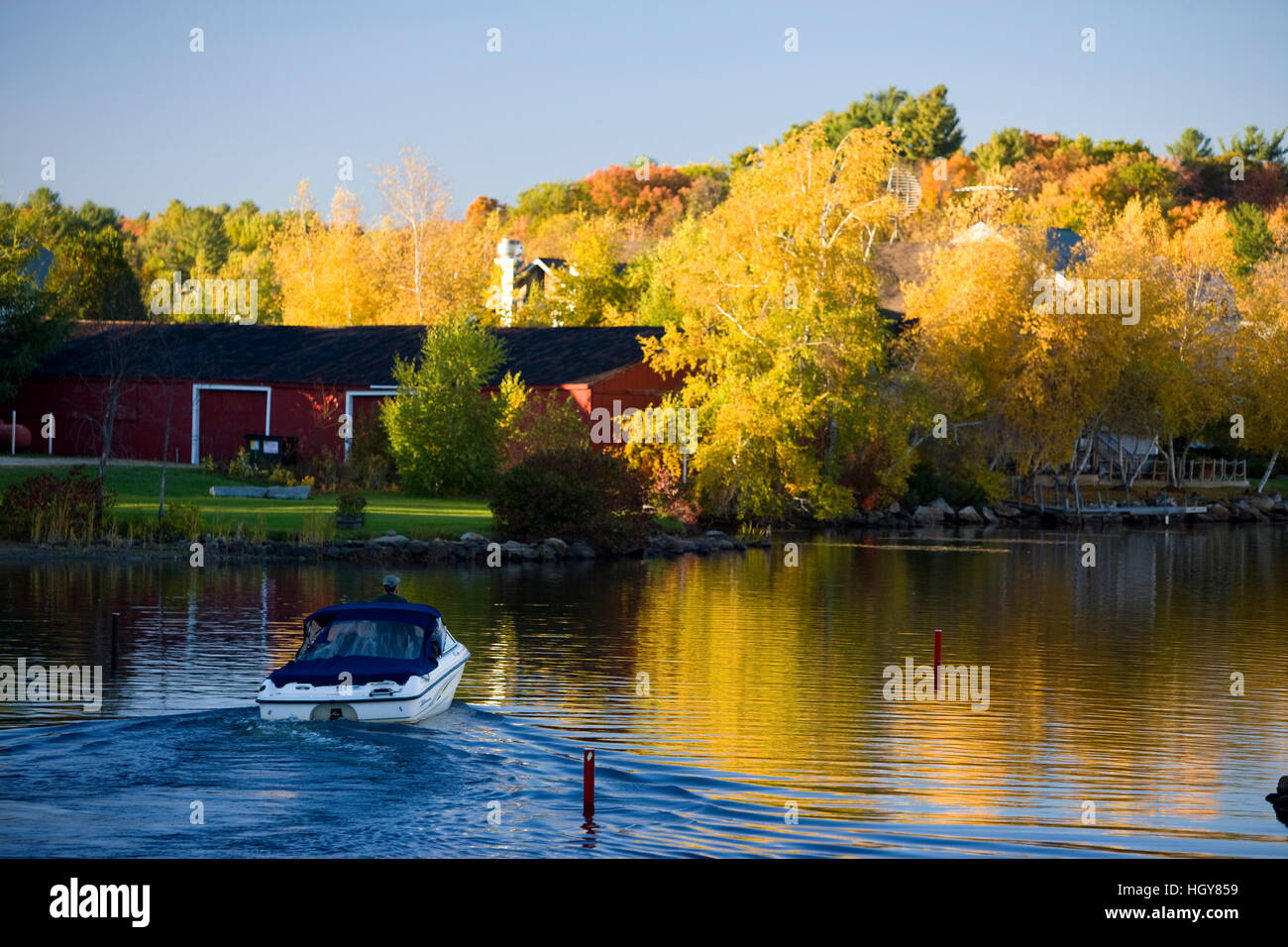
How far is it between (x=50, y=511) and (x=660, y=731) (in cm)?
2416

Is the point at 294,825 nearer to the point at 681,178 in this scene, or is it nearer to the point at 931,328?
the point at 931,328

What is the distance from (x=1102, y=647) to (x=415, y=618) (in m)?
14.6

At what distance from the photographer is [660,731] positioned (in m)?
19.7

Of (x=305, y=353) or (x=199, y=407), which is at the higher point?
(x=305, y=353)

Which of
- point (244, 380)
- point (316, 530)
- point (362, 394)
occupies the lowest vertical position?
point (316, 530)

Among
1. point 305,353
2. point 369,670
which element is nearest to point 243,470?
point 305,353

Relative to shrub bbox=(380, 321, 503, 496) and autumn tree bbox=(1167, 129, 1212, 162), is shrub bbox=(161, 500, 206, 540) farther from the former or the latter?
autumn tree bbox=(1167, 129, 1212, 162)

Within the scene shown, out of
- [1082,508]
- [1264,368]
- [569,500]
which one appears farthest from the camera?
[1264,368]

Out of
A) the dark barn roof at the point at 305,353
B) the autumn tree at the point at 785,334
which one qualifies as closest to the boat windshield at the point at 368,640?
the autumn tree at the point at 785,334

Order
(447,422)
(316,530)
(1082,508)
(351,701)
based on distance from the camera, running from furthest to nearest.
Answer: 1. (1082,508)
2. (447,422)
3. (316,530)
4. (351,701)

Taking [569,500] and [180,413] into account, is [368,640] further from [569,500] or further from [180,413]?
[180,413]

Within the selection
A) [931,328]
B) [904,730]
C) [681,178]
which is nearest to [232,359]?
[931,328]

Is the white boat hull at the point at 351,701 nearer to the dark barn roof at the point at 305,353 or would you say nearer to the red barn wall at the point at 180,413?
the dark barn roof at the point at 305,353
